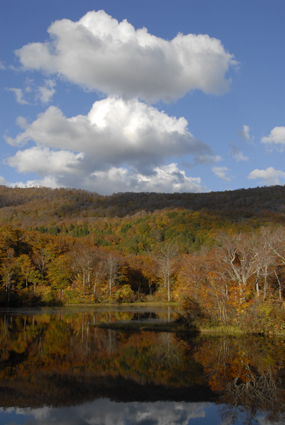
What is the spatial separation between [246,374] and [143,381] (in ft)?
13.6

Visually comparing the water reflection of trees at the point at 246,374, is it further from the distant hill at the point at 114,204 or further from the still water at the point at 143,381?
the distant hill at the point at 114,204

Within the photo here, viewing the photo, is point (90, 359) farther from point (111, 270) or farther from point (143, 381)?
point (111, 270)

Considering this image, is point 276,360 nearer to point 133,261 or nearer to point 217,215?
point 133,261

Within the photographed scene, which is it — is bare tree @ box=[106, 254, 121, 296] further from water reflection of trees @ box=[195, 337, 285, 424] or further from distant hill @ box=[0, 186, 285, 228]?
distant hill @ box=[0, 186, 285, 228]

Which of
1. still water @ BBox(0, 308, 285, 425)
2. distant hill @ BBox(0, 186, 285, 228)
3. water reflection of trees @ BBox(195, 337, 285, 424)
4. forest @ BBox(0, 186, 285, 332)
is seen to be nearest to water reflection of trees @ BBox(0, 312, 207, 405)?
still water @ BBox(0, 308, 285, 425)

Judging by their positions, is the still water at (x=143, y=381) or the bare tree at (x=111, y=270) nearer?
the still water at (x=143, y=381)

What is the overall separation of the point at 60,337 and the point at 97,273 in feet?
125

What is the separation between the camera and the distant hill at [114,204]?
123850 mm

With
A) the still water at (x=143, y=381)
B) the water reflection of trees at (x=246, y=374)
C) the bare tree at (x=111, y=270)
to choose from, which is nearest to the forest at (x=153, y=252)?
the bare tree at (x=111, y=270)

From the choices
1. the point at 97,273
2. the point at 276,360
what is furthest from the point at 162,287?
the point at 276,360

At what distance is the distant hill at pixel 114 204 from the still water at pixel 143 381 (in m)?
A: 92.4

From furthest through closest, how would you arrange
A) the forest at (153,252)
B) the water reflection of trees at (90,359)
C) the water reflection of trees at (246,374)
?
the forest at (153,252) < the water reflection of trees at (90,359) < the water reflection of trees at (246,374)

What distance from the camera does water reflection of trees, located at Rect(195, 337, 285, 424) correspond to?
405 inches

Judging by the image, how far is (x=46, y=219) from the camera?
140 meters
